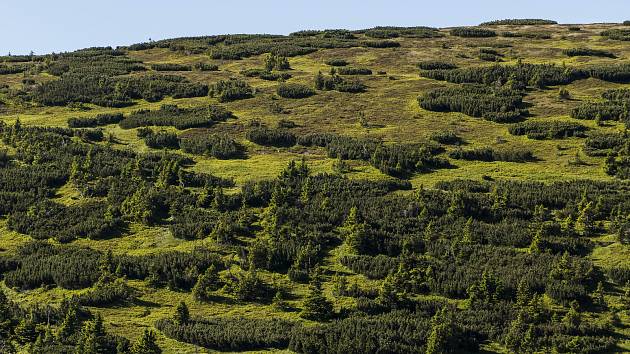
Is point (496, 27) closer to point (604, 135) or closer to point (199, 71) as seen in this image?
point (199, 71)

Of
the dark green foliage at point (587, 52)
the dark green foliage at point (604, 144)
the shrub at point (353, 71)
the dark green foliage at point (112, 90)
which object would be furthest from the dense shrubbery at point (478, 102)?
the dark green foliage at point (112, 90)

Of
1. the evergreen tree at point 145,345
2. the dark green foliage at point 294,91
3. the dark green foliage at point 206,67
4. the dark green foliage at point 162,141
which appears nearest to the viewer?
the evergreen tree at point 145,345

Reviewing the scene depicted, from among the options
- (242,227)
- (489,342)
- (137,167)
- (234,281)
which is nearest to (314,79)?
(137,167)

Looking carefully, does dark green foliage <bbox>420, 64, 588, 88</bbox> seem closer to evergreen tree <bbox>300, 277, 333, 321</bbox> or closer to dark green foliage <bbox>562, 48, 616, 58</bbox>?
dark green foliage <bbox>562, 48, 616, 58</bbox>

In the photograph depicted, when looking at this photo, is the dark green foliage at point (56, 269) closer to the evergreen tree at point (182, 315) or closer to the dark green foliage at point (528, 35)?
the evergreen tree at point (182, 315)

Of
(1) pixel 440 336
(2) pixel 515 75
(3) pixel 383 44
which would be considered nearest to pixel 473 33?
(3) pixel 383 44

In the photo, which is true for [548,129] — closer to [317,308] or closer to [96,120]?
[317,308]
